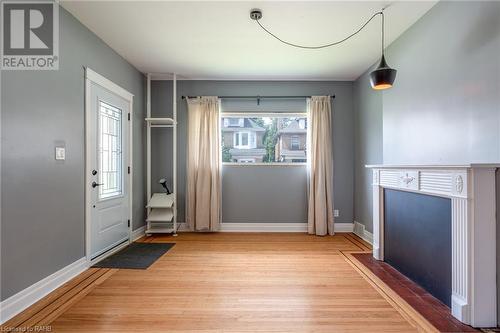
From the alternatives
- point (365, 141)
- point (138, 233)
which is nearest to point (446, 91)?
point (365, 141)

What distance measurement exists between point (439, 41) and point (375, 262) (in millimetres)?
2399

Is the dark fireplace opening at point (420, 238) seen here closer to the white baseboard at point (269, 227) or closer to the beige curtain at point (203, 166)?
the white baseboard at point (269, 227)

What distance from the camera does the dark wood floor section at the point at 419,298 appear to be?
5.86 feet

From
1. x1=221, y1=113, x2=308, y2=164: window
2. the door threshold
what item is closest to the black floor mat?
the door threshold

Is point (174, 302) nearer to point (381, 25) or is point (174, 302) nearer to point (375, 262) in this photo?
point (375, 262)

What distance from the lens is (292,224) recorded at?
445 cm

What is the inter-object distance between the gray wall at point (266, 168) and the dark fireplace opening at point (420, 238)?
1.63 meters

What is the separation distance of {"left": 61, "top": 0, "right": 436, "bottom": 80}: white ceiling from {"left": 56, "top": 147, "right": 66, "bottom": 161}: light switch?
138 centimetres

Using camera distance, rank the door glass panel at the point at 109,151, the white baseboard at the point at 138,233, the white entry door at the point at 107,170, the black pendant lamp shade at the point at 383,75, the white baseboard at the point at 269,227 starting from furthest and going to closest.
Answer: the white baseboard at the point at 269,227
the white baseboard at the point at 138,233
the door glass panel at the point at 109,151
the white entry door at the point at 107,170
the black pendant lamp shade at the point at 383,75

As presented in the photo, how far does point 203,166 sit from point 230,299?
250 cm

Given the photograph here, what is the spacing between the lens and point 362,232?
13.3ft

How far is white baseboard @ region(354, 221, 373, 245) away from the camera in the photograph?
3.81 meters

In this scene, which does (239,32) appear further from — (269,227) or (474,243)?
(269,227)

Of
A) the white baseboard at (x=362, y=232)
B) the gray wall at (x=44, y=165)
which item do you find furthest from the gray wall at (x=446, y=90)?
the gray wall at (x=44, y=165)
